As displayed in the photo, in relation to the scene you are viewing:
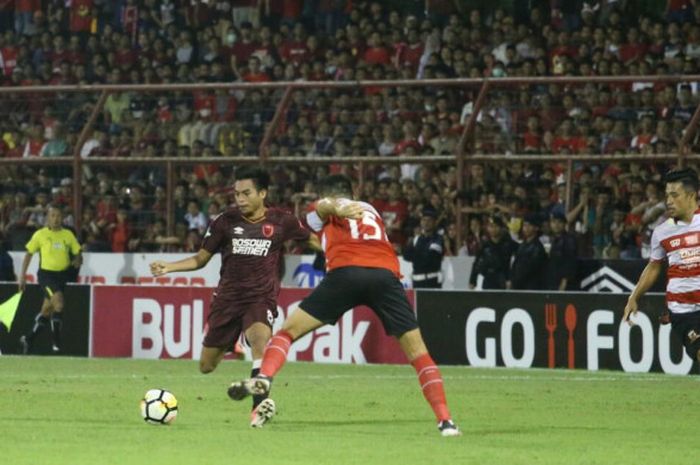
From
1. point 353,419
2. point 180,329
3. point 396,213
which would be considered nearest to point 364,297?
point 353,419

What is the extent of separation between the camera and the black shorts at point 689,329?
1267 cm

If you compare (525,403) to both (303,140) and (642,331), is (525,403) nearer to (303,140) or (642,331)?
→ (642,331)

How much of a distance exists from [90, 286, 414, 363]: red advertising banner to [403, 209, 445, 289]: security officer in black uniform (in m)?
0.82

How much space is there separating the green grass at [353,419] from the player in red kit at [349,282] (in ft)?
2.10

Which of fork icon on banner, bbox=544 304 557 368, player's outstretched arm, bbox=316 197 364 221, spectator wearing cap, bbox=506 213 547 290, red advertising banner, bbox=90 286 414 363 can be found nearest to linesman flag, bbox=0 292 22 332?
red advertising banner, bbox=90 286 414 363

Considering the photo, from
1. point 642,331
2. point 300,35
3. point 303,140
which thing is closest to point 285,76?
point 300,35

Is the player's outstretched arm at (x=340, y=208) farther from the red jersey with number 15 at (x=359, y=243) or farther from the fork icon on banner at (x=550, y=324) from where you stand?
the fork icon on banner at (x=550, y=324)

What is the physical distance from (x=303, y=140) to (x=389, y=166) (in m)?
1.39

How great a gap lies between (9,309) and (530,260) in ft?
24.9

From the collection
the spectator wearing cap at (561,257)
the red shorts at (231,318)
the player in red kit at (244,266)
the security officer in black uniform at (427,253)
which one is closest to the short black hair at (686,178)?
the player in red kit at (244,266)

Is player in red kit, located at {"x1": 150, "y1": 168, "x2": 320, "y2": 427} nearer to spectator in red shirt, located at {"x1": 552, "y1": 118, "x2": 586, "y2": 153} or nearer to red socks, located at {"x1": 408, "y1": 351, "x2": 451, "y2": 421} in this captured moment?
red socks, located at {"x1": 408, "y1": 351, "x2": 451, "y2": 421}

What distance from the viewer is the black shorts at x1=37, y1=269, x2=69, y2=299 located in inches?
937

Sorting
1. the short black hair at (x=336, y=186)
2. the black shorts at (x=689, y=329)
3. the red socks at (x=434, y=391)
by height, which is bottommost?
the red socks at (x=434, y=391)

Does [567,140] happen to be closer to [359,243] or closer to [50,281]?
[50,281]
